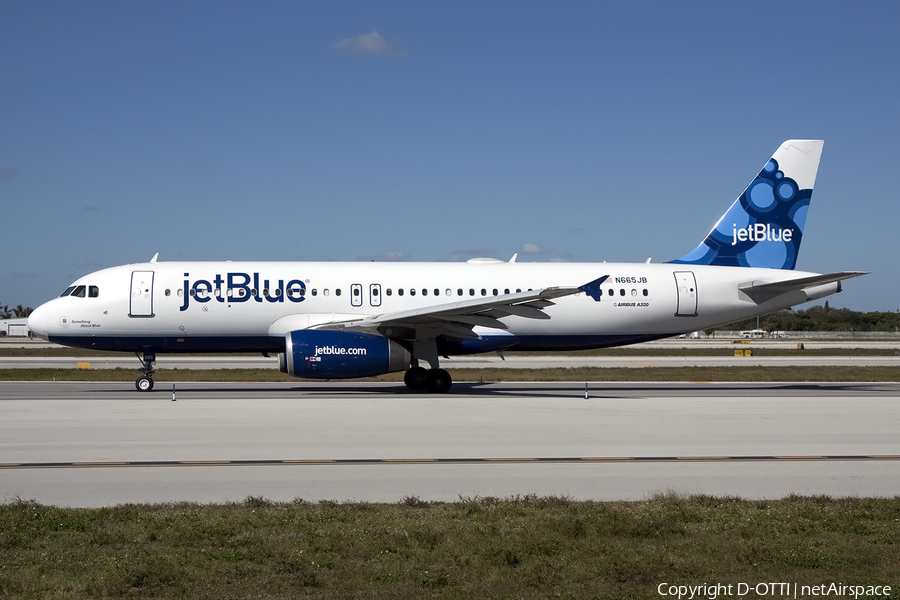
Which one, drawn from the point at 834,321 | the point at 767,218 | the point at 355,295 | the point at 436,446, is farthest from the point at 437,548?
the point at 834,321

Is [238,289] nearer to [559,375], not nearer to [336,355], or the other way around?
[336,355]

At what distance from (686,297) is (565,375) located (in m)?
7.08

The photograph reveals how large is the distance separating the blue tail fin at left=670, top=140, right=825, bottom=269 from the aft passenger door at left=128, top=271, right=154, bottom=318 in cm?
1689

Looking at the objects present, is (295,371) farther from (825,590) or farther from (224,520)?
(825,590)

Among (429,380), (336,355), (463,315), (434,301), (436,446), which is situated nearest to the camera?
(436,446)

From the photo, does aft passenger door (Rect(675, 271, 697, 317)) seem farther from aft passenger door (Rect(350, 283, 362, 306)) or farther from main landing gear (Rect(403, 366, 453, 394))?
aft passenger door (Rect(350, 283, 362, 306))

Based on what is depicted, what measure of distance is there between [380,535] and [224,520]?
62.2 inches

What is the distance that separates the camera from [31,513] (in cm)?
819

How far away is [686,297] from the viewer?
27422mm

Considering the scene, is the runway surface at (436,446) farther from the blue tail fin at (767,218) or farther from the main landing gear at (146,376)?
the blue tail fin at (767,218)

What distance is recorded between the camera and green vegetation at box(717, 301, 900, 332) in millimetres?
138375

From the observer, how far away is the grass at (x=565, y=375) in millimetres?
31094

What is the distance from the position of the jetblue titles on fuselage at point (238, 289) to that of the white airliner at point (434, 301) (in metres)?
0.03

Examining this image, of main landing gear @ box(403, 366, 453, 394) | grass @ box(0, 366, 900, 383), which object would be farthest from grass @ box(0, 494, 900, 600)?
grass @ box(0, 366, 900, 383)
